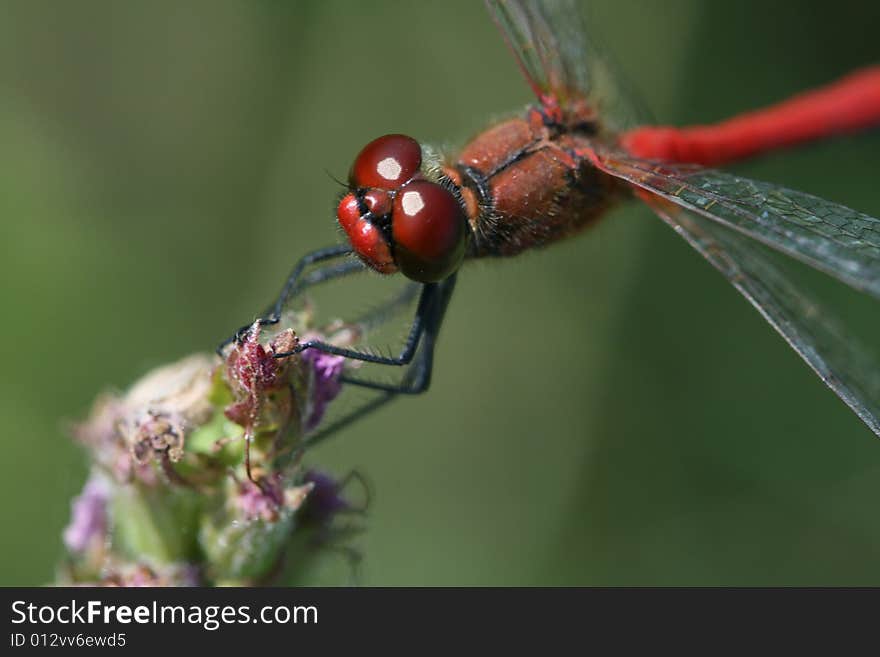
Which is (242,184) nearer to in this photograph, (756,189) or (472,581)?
(472,581)

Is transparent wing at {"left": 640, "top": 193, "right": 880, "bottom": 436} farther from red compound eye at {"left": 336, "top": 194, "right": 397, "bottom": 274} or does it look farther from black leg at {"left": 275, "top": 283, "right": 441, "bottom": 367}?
red compound eye at {"left": 336, "top": 194, "right": 397, "bottom": 274}

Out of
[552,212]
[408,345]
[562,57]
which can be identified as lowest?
[408,345]

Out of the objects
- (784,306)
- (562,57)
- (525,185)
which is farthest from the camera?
(562,57)

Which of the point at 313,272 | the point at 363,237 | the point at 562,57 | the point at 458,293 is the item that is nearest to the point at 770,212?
the point at 562,57

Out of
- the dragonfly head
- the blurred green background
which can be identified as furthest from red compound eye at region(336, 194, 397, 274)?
the blurred green background

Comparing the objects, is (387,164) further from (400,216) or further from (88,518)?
(88,518)

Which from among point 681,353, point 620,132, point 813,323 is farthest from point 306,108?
point 813,323

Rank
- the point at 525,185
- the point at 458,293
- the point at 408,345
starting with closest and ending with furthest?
the point at 408,345 → the point at 525,185 → the point at 458,293
